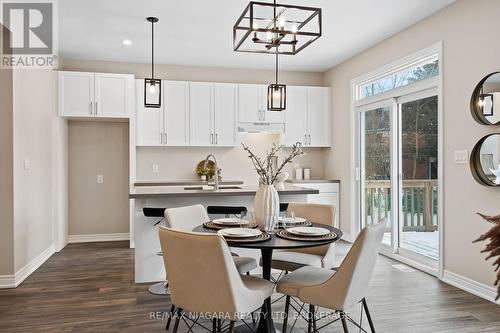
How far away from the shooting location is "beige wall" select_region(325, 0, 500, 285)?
3.43 meters

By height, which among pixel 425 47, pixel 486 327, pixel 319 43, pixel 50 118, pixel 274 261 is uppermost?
pixel 319 43

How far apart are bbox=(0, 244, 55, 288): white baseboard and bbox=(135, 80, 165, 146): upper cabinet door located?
1.92 metres

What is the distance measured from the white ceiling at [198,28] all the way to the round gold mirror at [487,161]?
1.43m

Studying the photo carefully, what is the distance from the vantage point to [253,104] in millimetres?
6207

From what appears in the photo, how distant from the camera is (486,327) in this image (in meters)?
2.88

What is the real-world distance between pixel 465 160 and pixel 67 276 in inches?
163

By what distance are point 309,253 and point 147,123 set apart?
3.54 m

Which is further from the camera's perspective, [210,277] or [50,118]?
[50,118]

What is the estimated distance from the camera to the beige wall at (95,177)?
19.5ft

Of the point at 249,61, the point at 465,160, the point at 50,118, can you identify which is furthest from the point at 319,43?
the point at 50,118

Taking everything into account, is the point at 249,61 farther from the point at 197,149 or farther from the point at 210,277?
the point at 210,277

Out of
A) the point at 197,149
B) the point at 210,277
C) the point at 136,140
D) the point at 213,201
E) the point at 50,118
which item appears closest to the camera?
the point at 210,277

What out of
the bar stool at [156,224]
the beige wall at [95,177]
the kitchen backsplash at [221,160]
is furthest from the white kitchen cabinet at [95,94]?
the bar stool at [156,224]

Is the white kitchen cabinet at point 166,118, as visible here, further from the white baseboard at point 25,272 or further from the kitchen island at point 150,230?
the kitchen island at point 150,230
